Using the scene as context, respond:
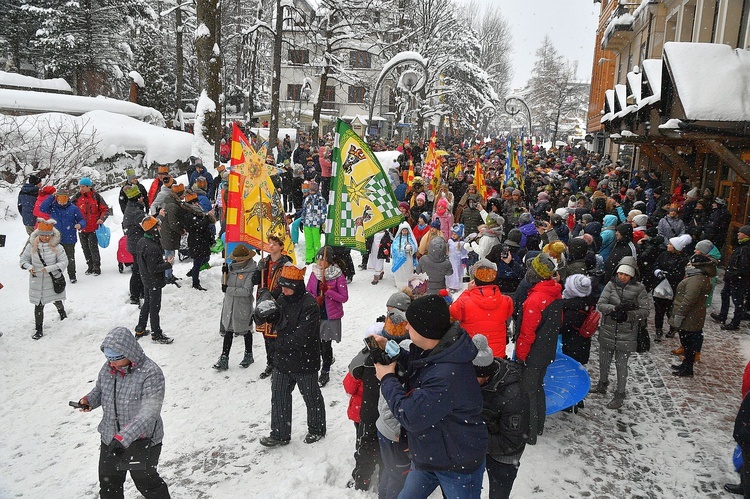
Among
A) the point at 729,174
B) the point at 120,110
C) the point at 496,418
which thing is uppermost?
the point at 120,110

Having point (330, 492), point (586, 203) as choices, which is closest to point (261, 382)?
point (330, 492)

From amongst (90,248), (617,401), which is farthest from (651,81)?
(90,248)

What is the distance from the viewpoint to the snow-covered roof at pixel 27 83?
73.6 feet

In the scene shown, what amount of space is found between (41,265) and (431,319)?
22.2 ft

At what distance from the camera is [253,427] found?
5.57m

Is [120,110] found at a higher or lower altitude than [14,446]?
higher

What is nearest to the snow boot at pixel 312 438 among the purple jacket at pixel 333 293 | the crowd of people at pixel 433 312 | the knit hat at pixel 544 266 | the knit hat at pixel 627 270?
the crowd of people at pixel 433 312

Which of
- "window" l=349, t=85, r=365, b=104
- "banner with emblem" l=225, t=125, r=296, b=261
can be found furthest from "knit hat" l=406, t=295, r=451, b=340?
"window" l=349, t=85, r=365, b=104

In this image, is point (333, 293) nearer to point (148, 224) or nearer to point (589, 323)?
point (589, 323)

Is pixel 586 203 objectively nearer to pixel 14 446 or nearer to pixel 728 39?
pixel 728 39

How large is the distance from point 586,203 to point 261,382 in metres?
7.63

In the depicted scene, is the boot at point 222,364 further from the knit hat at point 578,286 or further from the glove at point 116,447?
the knit hat at point 578,286

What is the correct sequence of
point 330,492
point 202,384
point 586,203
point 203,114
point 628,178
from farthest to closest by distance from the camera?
1. point 628,178
2. point 203,114
3. point 586,203
4. point 202,384
5. point 330,492

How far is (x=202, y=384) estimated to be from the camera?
254 inches
